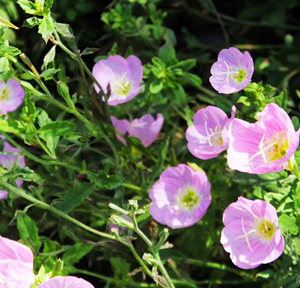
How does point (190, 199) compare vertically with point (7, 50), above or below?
below

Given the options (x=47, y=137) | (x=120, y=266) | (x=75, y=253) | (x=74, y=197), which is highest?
(x=47, y=137)

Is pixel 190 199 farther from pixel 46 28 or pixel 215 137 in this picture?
pixel 46 28

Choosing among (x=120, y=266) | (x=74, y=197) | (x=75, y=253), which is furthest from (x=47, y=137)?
(x=120, y=266)

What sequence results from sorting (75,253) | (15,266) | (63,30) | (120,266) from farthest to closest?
(120,266)
(75,253)
(63,30)
(15,266)

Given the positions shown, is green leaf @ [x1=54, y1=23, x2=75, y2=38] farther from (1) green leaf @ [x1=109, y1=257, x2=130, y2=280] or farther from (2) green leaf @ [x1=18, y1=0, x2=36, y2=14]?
(1) green leaf @ [x1=109, y1=257, x2=130, y2=280]

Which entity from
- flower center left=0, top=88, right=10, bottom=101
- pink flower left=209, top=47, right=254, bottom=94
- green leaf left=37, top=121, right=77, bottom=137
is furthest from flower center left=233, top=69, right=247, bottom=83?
flower center left=0, top=88, right=10, bottom=101

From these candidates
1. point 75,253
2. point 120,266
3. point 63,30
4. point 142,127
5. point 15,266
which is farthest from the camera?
point 142,127
